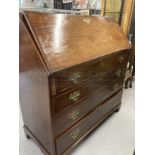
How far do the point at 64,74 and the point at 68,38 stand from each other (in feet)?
1.04

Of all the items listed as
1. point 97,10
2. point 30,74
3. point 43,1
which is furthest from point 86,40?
point 43,1

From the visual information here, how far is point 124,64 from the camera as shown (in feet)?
5.73

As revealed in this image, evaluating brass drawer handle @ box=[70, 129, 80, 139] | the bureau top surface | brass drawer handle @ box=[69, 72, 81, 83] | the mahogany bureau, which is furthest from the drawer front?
the bureau top surface

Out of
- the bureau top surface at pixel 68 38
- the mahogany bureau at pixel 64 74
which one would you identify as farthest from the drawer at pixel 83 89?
the bureau top surface at pixel 68 38

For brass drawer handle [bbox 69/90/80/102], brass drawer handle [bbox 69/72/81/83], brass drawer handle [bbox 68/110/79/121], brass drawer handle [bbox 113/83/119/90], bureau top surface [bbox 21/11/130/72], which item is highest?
bureau top surface [bbox 21/11/130/72]

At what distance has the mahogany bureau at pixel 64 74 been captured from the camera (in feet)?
3.12

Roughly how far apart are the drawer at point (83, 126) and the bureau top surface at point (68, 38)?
59 centimetres

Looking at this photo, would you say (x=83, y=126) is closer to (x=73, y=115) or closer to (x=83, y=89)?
(x=73, y=115)

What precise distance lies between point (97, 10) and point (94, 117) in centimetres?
221

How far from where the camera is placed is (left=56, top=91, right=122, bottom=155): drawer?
3.99 feet

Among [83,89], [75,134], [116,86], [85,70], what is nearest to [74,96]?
[83,89]

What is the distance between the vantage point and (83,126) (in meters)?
1.41

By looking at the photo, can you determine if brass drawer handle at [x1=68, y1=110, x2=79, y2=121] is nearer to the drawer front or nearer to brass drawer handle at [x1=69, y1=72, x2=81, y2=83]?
the drawer front
